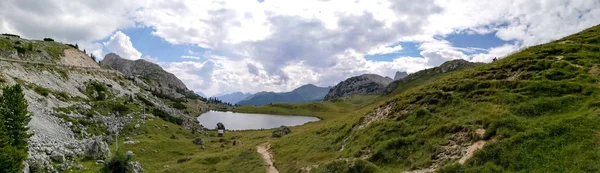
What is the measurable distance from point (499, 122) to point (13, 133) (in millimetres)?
46790

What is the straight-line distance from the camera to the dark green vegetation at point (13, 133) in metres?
30.2

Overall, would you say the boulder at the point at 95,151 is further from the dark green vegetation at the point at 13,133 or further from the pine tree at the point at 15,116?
the pine tree at the point at 15,116

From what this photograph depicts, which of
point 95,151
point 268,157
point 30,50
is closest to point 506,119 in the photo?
point 268,157

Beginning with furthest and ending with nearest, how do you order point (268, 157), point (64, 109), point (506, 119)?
point (64, 109), point (268, 157), point (506, 119)

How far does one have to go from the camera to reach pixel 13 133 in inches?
1412

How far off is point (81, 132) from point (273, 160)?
38002mm

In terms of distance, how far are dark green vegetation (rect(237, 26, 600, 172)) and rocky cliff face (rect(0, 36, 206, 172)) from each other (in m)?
27.9

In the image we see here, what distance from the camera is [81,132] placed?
204ft

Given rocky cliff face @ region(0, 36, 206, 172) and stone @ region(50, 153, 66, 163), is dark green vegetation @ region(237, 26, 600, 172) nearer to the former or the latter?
stone @ region(50, 153, 66, 163)

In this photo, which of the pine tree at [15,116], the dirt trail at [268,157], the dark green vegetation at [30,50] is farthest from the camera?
the dark green vegetation at [30,50]

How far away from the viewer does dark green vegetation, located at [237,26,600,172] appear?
22.8 metres

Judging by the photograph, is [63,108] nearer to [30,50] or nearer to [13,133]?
[13,133]

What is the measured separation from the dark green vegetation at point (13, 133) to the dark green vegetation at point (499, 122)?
27.0 m

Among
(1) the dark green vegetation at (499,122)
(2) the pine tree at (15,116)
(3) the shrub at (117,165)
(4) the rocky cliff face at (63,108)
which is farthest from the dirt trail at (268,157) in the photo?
(2) the pine tree at (15,116)
